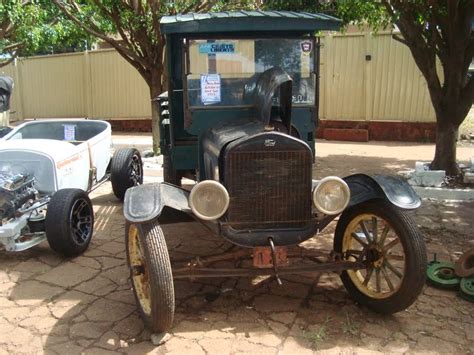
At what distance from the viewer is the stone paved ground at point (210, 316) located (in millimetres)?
3273

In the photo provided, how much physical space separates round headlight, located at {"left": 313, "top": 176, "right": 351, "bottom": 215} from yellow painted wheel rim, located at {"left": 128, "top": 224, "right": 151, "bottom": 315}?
48.6 inches

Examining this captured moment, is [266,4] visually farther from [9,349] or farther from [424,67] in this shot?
[9,349]

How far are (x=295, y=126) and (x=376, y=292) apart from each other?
1.69 m

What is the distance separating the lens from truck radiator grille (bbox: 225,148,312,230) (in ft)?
11.3

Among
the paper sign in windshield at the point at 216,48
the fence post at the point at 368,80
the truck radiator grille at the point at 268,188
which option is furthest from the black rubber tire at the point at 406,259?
the fence post at the point at 368,80

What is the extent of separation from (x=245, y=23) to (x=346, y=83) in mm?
7788

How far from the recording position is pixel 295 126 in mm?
4609

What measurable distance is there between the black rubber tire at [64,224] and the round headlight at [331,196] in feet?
7.54

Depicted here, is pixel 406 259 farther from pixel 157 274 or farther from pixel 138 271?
pixel 138 271

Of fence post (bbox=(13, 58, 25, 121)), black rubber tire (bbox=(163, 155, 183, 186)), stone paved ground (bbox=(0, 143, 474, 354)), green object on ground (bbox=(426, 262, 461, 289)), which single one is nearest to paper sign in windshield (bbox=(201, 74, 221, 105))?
black rubber tire (bbox=(163, 155, 183, 186))

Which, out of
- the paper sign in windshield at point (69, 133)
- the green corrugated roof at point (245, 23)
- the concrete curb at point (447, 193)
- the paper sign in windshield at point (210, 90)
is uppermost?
the green corrugated roof at point (245, 23)

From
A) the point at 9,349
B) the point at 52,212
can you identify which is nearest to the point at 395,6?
the point at 52,212

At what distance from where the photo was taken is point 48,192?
5.07 metres

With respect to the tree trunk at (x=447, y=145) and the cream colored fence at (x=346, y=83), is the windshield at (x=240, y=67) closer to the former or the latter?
the tree trunk at (x=447, y=145)
